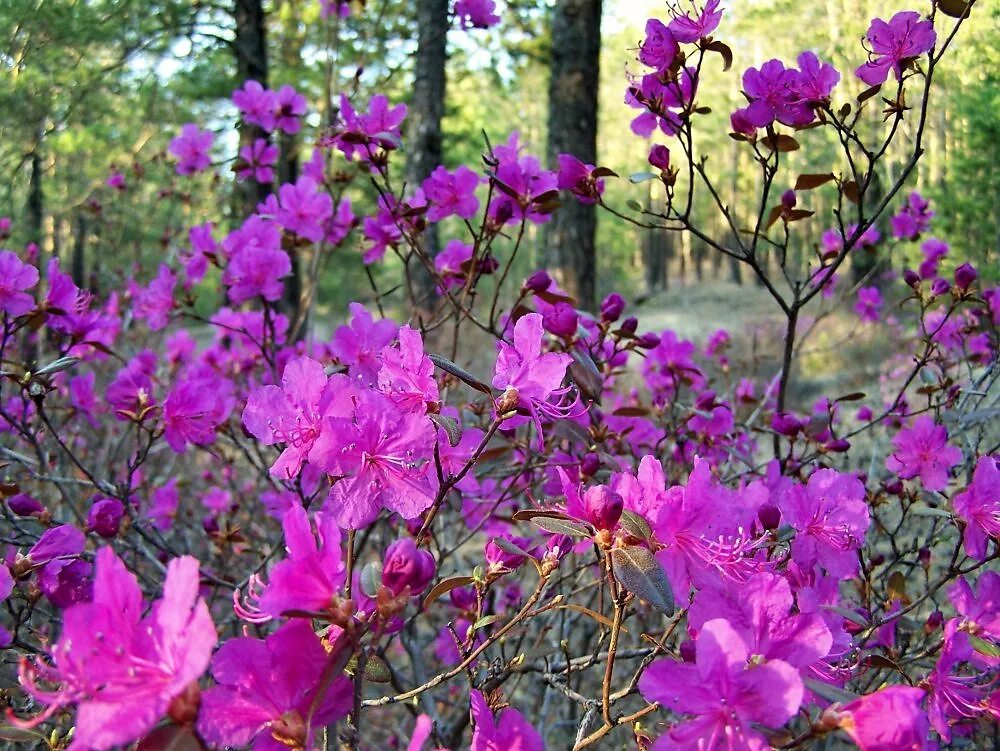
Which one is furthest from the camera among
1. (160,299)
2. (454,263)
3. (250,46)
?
(250,46)

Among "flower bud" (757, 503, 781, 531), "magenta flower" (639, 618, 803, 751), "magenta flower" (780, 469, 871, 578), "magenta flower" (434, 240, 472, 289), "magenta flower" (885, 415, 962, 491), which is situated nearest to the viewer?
"magenta flower" (639, 618, 803, 751)

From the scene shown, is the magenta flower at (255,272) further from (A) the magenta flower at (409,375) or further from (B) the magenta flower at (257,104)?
(A) the magenta flower at (409,375)

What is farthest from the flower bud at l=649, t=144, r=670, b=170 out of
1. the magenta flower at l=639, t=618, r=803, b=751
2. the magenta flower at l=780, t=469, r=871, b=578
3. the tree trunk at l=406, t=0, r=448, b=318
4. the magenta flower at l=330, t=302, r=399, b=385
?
the tree trunk at l=406, t=0, r=448, b=318

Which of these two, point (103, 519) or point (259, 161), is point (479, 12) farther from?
point (103, 519)

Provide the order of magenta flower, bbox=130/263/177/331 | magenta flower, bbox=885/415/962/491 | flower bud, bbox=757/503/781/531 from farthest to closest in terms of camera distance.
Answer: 1. magenta flower, bbox=130/263/177/331
2. magenta flower, bbox=885/415/962/491
3. flower bud, bbox=757/503/781/531

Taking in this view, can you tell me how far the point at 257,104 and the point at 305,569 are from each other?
245 centimetres

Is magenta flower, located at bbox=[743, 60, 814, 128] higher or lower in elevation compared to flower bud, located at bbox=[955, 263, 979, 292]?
higher

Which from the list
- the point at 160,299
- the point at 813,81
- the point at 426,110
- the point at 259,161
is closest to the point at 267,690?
the point at 813,81

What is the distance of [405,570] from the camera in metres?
0.80

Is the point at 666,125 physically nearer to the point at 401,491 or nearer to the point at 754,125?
the point at 754,125

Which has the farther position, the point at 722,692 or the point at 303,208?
the point at 303,208

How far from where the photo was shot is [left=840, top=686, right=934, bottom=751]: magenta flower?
73 cm

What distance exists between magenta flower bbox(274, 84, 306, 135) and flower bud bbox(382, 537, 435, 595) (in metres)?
2.37

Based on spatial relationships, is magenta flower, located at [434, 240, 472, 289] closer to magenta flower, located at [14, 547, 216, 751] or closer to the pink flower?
the pink flower
